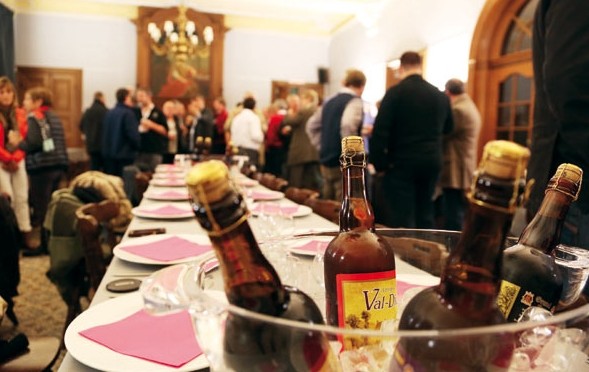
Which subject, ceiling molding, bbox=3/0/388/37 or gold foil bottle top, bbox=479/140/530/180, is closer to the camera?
gold foil bottle top, bbox=479/140/530/180

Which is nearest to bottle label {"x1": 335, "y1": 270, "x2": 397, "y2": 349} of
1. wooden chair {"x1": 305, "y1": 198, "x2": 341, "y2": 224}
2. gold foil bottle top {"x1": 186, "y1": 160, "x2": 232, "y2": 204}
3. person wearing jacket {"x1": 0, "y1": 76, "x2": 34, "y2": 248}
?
gold foil bottle top {"x1": 186, "y1": 160, "x2": 232, "y2": 204}

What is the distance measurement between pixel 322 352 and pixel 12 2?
35.8 ft

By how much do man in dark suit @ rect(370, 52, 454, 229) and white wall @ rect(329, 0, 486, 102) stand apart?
2906 mm

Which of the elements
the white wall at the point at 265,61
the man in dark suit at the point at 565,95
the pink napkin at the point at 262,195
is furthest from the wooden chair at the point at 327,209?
the white wall at the point at 265,61

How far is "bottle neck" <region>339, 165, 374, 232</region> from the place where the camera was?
57 cm

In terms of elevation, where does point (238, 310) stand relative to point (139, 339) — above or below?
above

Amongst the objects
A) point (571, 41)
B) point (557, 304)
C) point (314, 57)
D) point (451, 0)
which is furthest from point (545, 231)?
point (314, 57)

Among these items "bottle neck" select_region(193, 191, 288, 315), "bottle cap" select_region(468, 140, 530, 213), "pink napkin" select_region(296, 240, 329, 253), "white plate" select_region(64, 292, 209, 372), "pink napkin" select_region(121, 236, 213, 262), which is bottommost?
"pink napkin" select_region(121, 236, 213, 262)

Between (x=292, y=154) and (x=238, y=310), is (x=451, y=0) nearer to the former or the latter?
(x=292, y=154)

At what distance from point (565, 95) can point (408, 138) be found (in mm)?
2117

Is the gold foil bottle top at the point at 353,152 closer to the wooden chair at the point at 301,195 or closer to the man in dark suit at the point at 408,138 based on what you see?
the wooden chair at the point at 301,195

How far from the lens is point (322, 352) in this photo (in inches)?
13.7

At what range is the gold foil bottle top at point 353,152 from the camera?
53 centimetres

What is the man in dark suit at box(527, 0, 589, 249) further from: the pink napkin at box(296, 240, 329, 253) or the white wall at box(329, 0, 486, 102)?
the white wall at box(329, 0, 486, 102)
